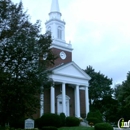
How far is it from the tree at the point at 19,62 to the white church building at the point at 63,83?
1633 cm

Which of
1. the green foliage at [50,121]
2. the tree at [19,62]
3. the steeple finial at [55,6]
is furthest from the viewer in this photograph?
the steeple finial at [55,6]

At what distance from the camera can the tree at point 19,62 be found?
735 inches

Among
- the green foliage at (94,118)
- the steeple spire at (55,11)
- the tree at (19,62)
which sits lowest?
the green foliage at (94,118)

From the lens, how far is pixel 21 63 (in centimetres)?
1944

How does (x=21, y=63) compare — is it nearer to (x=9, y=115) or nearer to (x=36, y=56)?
(x=36, y=56)

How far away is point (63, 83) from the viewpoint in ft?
133

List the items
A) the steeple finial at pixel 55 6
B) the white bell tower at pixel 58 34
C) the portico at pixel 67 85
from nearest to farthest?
1. the portico at pixel 67 85
2. the white bell tower at pixel 58 34
3. the steeple finial at pixel 55 6

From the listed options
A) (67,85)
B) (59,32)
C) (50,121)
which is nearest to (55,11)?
(59,32)

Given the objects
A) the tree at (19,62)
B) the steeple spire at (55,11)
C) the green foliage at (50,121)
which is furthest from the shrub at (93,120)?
the steeple spire at (55,11)

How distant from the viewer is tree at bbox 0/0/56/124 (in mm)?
18672

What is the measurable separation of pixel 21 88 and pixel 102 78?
40487mm

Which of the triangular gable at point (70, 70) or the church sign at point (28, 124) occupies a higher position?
the triangular gable at point (70, 70)

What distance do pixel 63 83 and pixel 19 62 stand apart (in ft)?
71.5

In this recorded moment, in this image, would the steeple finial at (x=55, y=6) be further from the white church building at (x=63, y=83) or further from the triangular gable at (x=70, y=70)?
the triangular gable at (x=70, y=70)
